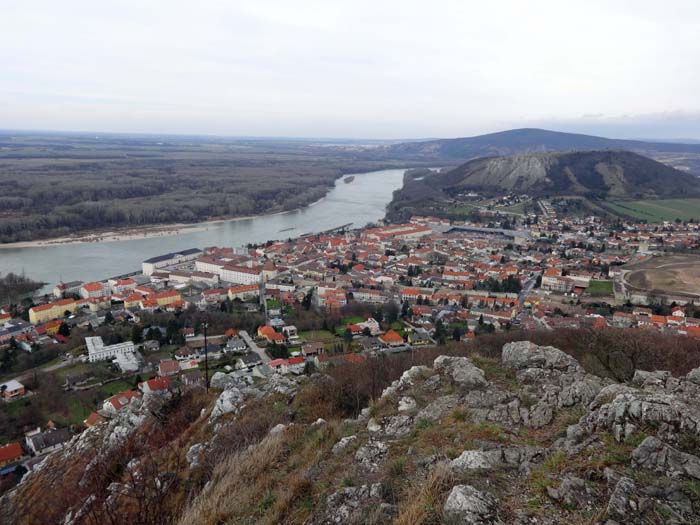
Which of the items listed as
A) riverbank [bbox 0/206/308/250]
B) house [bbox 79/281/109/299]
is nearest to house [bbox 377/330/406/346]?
house [bbox 79/281/109/299]

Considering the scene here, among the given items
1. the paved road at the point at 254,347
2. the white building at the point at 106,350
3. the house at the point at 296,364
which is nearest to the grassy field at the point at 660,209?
the paved road at the point at 254,347

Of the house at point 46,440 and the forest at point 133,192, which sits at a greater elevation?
the forest at point 133,192

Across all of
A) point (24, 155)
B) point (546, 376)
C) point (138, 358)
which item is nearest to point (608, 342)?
point (546, 376)

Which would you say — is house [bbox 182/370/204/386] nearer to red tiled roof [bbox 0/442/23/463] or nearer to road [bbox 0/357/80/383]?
red tiled roof [bbox 0/442/23/463]

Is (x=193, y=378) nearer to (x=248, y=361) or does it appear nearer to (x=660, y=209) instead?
(x=248, y=361)

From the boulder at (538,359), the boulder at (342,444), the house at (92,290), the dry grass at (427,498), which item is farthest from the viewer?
the house at (92,290)

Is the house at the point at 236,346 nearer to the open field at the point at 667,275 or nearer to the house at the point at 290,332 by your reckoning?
the house at the point at 290,332

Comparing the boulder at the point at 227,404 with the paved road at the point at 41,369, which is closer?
the boulder at the point at 227,404

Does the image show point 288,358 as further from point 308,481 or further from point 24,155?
point 24,155
